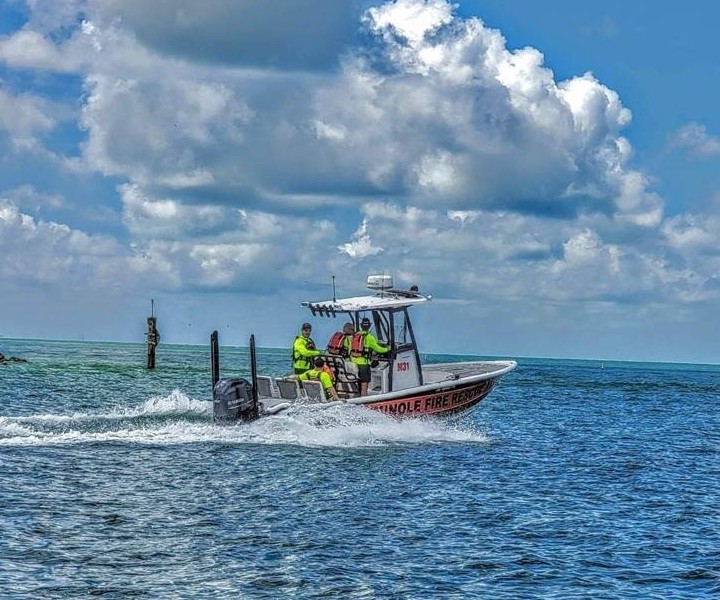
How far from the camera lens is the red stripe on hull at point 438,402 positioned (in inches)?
996

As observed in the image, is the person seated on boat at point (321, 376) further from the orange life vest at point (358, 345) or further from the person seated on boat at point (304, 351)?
the orange life vest at point (358, 345)

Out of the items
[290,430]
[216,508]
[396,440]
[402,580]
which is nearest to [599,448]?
[396,440]

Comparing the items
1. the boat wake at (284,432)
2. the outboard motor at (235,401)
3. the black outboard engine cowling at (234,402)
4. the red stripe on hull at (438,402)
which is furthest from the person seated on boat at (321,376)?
the black outboard engine cowling at (234,402)

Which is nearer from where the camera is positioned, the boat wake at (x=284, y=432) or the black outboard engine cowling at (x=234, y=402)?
the boat wake at (x=284, y=432)

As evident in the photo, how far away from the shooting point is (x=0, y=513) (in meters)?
15.8

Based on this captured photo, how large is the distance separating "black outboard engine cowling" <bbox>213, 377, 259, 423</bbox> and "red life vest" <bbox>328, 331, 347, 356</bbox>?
8.15 ft

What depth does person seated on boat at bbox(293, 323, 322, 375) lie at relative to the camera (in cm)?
2556

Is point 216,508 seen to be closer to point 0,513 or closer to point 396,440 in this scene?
point 0,513

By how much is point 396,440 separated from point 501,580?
12.6 meters

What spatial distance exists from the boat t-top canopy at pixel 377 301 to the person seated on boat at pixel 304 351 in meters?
1.22

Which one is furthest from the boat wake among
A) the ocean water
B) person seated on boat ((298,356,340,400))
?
person seated on boat ((298,356,340,400))

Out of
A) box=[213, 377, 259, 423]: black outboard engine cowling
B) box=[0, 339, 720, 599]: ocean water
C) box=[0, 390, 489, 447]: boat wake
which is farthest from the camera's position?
box=[213, 377, 259, 423]: black outboard engine cowling

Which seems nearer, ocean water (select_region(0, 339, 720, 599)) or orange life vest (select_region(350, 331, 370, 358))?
ocean water (select_region(0, 339, 720, 599))

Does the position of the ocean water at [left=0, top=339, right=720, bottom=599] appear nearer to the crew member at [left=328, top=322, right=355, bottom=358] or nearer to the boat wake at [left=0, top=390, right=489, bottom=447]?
the boat wake at [left=0, top=390, right=489, bottom=447]
